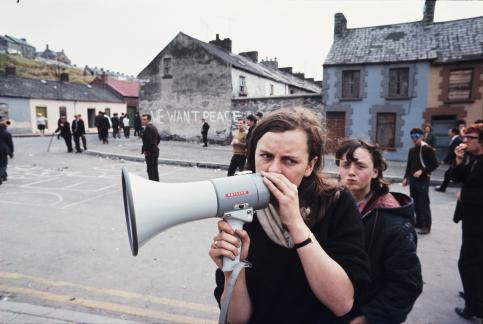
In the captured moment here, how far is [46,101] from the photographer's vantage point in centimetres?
3178

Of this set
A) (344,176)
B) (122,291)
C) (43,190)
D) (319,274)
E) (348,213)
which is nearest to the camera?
(319,274)

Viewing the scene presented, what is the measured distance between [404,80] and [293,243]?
19.0 meters

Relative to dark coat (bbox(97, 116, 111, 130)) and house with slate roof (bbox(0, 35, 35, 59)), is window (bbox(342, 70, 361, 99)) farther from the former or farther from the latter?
house with slate roof (bbox(0, 35, 35, 59))

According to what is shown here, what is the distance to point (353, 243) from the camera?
1240 millimetres

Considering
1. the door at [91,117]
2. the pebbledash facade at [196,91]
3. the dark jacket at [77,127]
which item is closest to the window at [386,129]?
the pebbledash facade at [196,91]

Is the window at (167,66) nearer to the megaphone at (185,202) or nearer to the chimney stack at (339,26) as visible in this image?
the chimney stack at (339,26)

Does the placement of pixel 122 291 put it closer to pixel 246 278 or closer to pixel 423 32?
pixel 246 278

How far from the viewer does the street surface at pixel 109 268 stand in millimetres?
3035

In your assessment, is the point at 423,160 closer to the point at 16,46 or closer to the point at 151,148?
the point at 151,148

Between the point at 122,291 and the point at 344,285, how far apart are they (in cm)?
294

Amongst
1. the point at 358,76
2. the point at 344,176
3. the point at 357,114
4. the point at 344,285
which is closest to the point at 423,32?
the point at 358,76

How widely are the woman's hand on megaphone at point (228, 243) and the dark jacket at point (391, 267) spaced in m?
0.87

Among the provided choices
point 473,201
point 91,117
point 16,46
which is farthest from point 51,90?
point 16,46

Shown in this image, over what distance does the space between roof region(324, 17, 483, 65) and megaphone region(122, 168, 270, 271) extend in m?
18.8
